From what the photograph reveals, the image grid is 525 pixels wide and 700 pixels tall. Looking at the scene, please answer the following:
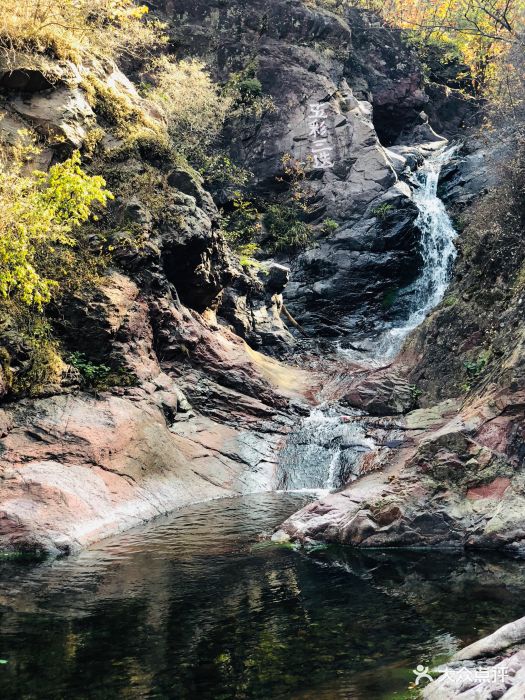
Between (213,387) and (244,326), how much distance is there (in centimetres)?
609

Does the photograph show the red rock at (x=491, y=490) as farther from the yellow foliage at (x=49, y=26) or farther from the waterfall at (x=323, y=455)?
the yellow foliage at (x=49, y=26)

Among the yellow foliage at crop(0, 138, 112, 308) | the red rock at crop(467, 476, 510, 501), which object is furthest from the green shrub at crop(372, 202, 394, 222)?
the red rock at crop(467, 476, 510, 501)

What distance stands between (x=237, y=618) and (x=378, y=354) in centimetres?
2041

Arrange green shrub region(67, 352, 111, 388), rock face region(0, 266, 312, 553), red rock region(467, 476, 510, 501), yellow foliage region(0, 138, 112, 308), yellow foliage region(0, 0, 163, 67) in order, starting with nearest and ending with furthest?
red rock region(467, 476, 510, 501)
yellow foliage region(0, 138, 112, 308)
rock face region(0, 266, 312, 553)
green shrub region(67, 352, 111, 388)
yellow foliage region(0, 0, 163, 67)

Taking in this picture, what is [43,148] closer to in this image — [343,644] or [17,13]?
[17,13]

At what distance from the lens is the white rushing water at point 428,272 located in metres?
27.0

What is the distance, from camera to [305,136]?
33.6 metres

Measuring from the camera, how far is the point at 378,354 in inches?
1031

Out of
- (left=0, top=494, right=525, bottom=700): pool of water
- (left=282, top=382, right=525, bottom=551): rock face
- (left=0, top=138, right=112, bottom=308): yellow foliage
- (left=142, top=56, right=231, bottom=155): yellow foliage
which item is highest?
(left=142, top=56, right=231, bottom=155): yellow foliage

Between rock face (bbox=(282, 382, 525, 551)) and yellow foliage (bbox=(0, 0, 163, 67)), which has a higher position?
yellow foliage (bbox=(0, 0, 163, 67))

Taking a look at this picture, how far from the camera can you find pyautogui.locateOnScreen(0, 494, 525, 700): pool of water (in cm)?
528

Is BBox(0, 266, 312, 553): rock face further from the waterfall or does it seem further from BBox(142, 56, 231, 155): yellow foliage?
BBox(142, 56, 231, 155): yellow foliage

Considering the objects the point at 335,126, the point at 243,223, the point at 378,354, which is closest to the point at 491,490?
the point at 378,354

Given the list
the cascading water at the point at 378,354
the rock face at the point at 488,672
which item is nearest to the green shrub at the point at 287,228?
the cascading water at the point at 378,354
